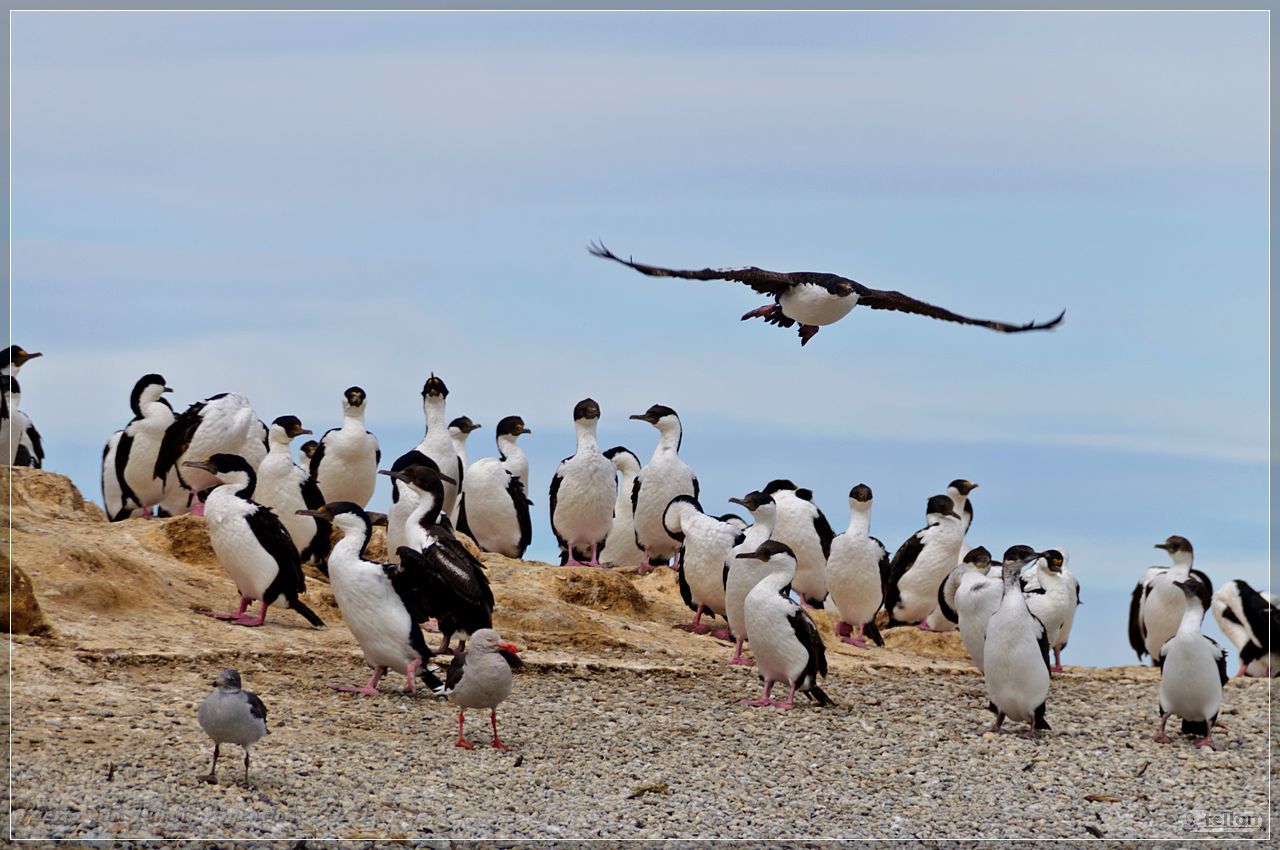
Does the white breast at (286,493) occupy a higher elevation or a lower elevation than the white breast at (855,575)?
higher

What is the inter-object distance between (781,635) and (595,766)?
8.33 feet

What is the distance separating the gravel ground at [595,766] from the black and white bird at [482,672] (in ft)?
1.47

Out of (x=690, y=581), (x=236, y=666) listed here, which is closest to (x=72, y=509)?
(x=236, y=666)

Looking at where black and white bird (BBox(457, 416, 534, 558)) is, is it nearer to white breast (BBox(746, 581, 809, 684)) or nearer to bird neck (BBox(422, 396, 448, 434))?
bird neck (BBox(422, 396, 448, 434))

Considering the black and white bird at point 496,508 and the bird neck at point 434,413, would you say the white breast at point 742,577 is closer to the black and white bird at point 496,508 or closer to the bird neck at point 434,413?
the black and white bird at point 496,508

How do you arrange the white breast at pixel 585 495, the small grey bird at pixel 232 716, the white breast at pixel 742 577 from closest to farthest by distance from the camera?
the small grey bird at pixel 232 716
the white breast at pixel 742 577
the white breast at pixel 585 495

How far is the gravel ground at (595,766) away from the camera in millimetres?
9859

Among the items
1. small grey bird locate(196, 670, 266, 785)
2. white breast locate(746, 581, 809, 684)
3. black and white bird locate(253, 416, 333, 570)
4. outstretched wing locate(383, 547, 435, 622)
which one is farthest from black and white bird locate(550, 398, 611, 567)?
small grey bird locate(196, 670, 266, 785)

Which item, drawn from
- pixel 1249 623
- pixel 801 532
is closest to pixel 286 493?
pixel 801 532

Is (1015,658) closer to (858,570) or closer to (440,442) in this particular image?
(858,570)

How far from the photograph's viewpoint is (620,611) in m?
17.2

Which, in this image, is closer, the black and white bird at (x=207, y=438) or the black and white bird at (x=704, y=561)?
the black and white bird at (x=704, y=561)

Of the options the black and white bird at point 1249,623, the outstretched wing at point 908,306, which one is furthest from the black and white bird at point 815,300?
the black and white bird at point 1249,623

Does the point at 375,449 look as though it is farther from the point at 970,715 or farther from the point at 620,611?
the point at 970,715
